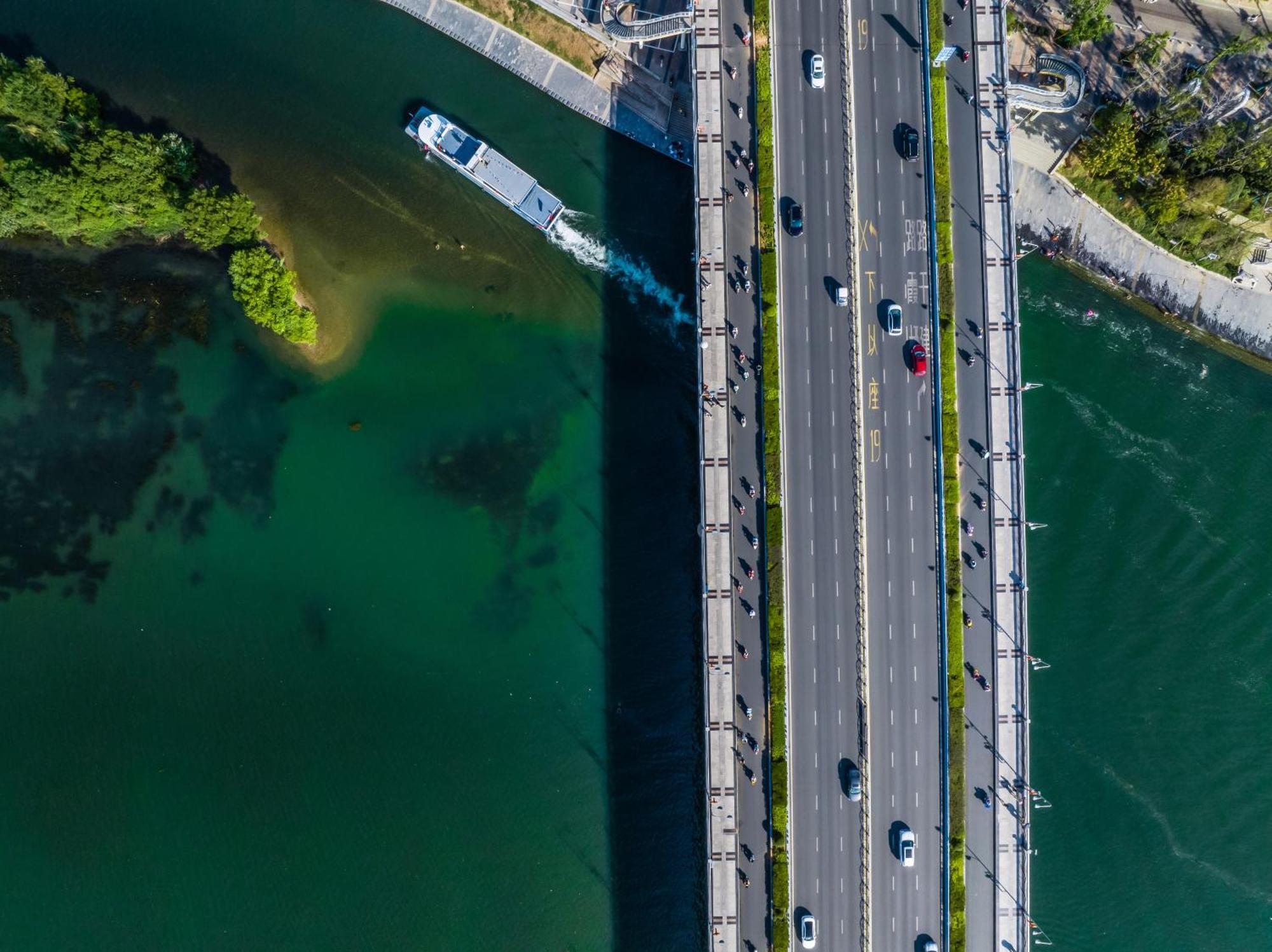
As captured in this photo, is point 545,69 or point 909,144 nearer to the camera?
point 909,144

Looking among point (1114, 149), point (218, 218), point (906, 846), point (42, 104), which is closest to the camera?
point (906, 846)

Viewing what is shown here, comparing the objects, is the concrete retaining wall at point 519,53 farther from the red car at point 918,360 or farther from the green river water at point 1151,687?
the green river water at point 1151,687

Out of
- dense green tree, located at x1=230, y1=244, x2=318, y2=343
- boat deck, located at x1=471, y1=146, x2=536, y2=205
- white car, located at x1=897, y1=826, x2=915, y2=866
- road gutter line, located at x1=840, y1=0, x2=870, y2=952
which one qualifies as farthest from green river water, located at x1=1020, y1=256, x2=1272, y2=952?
dense green tree, located at x1=230, y1=244, x2=318, y2=343

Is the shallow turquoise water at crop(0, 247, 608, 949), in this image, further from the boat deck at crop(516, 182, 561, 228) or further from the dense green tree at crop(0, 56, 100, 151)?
the dense green tree at crop(0, 56, 100, 151)

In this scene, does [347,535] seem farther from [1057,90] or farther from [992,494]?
[1057,90]

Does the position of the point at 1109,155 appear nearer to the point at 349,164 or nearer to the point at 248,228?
the point at 349,164

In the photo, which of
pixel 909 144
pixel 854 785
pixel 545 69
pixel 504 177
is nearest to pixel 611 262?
pixel 504 177
